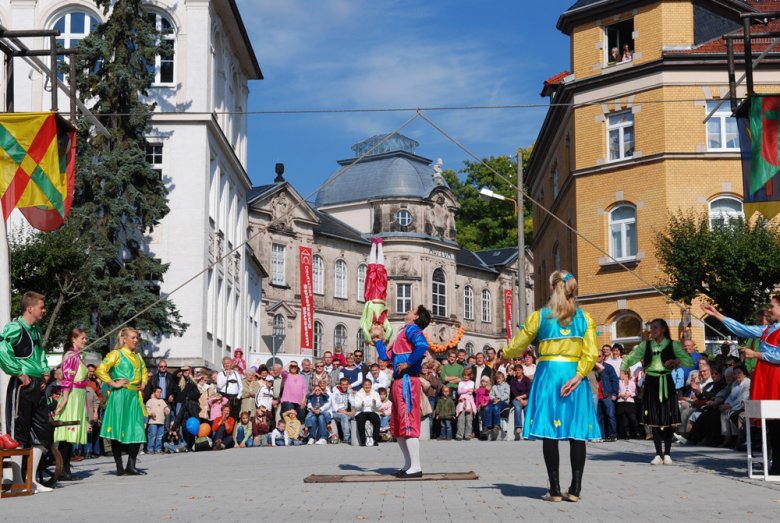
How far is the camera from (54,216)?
15.1 meters

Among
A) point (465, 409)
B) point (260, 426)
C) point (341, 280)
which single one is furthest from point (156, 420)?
point (341, 280)

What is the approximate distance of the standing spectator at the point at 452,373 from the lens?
2539cm

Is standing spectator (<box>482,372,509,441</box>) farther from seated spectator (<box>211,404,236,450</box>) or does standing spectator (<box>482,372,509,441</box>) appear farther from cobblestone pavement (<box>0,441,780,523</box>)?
cobblestone pavement (<box>0,441,780,523</box>)

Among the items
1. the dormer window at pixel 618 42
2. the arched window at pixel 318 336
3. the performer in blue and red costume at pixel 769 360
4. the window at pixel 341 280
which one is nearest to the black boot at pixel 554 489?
the performer in blue and red costume at pixel 769 360

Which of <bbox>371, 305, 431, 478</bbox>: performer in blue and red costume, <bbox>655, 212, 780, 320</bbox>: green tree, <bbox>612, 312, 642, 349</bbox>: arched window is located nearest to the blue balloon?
<bbox>371, 305, 431, 478</bbox>: performer in blue and red costume

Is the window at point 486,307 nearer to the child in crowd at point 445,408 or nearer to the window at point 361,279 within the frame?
the window at point 361,279

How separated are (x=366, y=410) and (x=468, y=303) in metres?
66.7

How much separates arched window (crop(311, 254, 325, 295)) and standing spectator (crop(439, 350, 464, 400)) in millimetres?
50293

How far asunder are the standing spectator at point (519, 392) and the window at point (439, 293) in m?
60.2

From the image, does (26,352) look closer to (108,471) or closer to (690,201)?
(108,471)

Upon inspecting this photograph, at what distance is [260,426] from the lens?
25.2 metres

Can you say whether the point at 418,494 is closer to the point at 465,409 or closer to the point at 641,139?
the point at 465,409

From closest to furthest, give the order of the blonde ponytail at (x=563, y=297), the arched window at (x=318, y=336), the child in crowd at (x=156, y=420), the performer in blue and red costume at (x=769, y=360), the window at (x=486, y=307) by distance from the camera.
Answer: the blonde ponytail at (x=563, y=297) < the performer in blue and red costume at (x=769, y=360) < the child in crowd at (x=156, y=420) < the arched window at (x=318, y=336) < the window at (x=486, y=307)

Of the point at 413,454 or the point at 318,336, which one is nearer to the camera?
the point at 413,454
